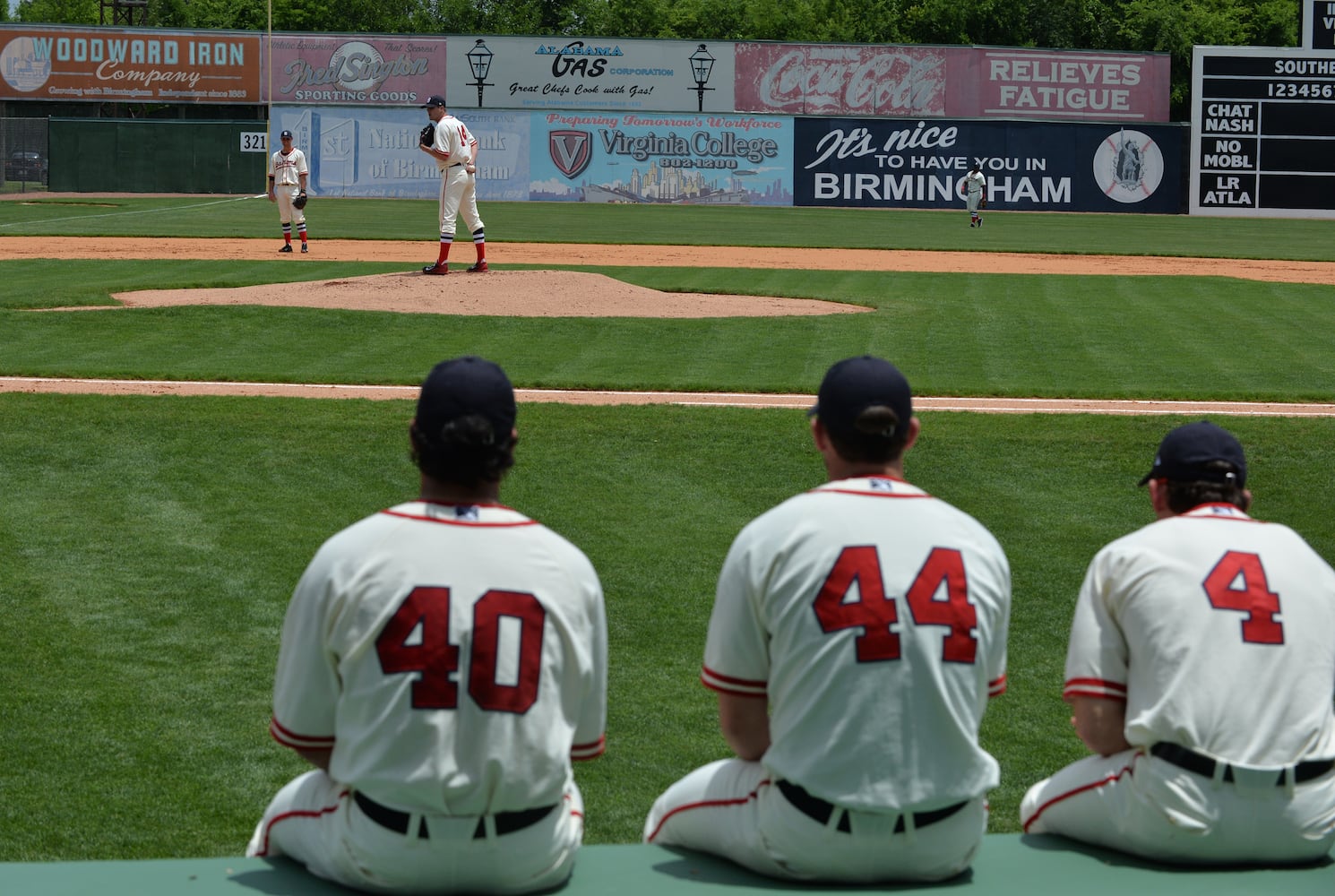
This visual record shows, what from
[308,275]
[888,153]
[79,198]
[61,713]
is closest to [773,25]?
[888,153]

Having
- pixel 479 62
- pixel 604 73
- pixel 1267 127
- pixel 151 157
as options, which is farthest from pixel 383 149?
pixel 1267 127

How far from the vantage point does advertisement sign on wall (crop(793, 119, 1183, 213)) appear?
4850 centimetres

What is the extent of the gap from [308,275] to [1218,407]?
44.9ft

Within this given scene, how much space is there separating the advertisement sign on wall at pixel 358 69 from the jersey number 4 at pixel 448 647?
50440 millimetres

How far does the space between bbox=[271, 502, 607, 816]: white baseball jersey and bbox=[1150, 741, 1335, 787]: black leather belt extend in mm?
1405

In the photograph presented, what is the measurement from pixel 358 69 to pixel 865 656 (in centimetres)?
5109

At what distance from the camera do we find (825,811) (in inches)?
128

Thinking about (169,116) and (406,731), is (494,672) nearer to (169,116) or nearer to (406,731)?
(406,731)

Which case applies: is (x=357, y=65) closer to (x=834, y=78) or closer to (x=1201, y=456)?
(x=834, y=78)

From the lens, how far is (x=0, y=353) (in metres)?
14.4

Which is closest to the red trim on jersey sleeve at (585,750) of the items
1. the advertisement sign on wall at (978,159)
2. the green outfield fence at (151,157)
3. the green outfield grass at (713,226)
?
the green outfield grass at (713,226)

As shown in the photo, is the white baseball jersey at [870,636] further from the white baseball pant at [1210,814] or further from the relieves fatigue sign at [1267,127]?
the relieves fatigue sign at [1267,127]

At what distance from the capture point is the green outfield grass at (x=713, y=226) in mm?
31625

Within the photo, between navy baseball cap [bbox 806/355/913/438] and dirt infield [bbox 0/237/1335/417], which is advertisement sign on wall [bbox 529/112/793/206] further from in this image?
navy baseball cap [bbox 806/355/913/438]
